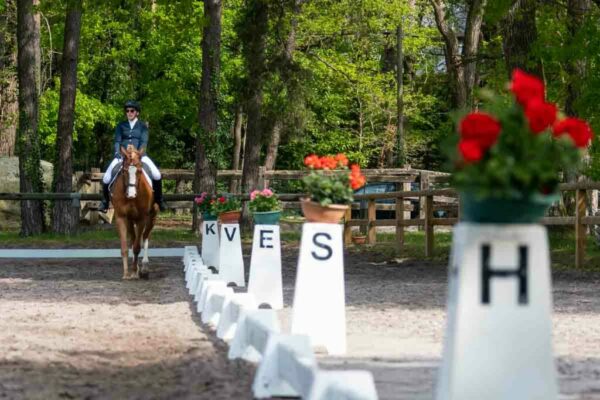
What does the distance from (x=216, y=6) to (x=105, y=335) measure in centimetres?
2180

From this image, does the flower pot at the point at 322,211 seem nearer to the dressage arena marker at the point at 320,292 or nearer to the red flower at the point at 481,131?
the dressage arena marker at the point at 320,292

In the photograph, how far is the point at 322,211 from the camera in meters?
10.4

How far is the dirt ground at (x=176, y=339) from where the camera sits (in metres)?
8.43

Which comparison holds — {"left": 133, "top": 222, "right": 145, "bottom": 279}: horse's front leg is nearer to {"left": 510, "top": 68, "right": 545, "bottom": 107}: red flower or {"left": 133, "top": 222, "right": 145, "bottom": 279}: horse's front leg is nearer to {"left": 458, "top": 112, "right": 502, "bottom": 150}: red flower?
{"left": 510, "top": 68, "right": 545, "bottom": 107}: red flower

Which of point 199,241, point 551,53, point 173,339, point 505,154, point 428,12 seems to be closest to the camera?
point 505,154

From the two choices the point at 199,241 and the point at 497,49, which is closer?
the point at 199,241

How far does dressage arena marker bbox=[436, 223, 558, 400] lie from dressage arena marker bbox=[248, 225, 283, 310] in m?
9.19

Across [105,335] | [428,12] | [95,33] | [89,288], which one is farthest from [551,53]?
[428,12]

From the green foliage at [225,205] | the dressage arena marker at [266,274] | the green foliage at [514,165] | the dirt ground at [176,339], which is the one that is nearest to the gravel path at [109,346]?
the dirt ground at [176,339]

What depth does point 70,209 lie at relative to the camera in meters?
32.2

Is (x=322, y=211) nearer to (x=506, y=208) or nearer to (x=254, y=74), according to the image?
(x=506, y=208)

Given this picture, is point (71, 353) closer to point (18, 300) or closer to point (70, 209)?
point (18, 300)

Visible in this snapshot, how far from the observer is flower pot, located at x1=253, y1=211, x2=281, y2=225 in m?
15.4

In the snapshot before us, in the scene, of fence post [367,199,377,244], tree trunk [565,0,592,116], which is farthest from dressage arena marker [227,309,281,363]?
fence post [367,199,377,244]
